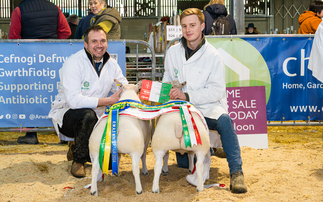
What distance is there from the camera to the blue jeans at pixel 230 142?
3238 millimetres

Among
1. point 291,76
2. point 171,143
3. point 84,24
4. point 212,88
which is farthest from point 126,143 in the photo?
point 84,24

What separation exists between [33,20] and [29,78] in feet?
3.45

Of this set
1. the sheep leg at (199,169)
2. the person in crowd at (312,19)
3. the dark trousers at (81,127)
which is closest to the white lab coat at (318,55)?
the person in crowd at (312,19)

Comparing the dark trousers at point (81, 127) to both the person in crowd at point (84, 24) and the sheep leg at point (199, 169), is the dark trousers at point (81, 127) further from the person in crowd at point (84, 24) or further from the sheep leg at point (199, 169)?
the person in crowd at point (84, 24)

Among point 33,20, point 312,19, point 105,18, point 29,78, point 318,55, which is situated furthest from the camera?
point 312,19

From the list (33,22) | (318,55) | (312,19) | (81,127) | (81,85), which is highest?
(312,19)

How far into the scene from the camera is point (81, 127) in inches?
144

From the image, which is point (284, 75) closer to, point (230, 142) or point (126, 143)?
point (230, 142)

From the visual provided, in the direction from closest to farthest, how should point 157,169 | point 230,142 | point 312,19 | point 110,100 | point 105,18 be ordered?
1. point 157,169
2. point 230,142
3. point 110,100
4. point 105,18
5. point 312,19

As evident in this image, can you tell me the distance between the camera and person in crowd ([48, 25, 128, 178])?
3.68m

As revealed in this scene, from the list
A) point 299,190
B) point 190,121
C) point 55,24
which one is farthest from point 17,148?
point 299,190

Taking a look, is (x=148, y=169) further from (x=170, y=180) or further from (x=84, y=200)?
(x=84, y=200)

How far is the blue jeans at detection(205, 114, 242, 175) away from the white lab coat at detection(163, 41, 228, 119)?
9 cm

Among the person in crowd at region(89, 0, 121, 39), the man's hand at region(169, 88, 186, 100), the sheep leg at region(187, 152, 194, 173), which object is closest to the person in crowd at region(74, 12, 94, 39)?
the person in crowd at region(89, 0, 121, 39)
